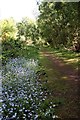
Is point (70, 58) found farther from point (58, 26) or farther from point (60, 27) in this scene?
point (58, 26)

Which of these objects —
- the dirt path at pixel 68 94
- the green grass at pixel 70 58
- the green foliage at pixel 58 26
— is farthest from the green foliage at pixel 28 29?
A: the dirt path at pixel 68 94

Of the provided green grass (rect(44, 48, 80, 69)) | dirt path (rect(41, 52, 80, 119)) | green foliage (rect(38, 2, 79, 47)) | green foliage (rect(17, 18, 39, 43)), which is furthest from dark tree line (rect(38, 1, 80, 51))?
green foliage (rect(17, 18, 39, 43))

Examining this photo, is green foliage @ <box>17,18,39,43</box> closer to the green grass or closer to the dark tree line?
the dark tree line

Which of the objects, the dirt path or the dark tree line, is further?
the dark tree line

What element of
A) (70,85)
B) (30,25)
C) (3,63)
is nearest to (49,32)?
(30,25)

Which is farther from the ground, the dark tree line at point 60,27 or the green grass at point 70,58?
the dark tree line at point 60,27

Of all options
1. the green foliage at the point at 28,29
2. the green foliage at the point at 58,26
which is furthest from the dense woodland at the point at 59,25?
the green foliage at the point at 28,29

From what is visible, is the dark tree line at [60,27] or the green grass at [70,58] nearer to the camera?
the green grass at [70,58]

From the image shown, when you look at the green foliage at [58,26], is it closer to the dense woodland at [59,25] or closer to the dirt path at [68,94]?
the dense woodland at [59,25]

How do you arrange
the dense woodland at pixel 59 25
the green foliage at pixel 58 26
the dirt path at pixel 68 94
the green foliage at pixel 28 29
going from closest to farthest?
the dirt path at pixel 68 94
the dense woodland at pixel 59 25
the green foliage at pixel 58 26
the green foliage at pixel 28 29

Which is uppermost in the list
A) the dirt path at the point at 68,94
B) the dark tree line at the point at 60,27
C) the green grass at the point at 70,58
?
the dark tree line at the point at 60,27

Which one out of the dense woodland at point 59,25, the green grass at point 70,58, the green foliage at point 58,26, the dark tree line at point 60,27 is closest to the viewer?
the green grass at point 70,58

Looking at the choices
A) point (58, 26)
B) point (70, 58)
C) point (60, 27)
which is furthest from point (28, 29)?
point (70, 58)

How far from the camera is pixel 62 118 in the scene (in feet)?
29.3
